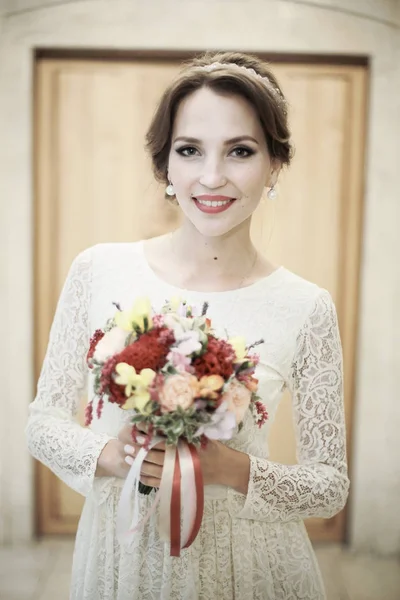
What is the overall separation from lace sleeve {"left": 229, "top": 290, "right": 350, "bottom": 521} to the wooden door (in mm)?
679

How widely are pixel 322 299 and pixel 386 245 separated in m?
0.74

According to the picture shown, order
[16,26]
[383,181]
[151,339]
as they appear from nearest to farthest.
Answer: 1. [151,339]
2. [16,26]
3. [383,181]

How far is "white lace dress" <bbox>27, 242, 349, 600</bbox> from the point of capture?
3.60ft

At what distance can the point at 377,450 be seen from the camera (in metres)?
1.88

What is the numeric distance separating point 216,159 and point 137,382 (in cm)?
48

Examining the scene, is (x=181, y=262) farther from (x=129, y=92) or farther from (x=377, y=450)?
(x=377, y=450)

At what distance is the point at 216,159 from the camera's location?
42.7 inches

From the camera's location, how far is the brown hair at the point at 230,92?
1091 mm

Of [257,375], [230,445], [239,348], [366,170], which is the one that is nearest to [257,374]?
[257,375]

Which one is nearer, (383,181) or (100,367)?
(100,367)

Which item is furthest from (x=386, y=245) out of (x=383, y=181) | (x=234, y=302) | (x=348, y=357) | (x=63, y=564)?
(x=63, y=564)

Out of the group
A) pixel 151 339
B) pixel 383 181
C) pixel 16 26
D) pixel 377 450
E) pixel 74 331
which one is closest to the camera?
pixel 151 339

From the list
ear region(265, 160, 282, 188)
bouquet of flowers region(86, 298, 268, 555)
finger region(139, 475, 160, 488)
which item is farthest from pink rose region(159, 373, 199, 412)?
ear region(265, 160, 282, 188)

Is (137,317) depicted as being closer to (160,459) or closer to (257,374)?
(160,459)
